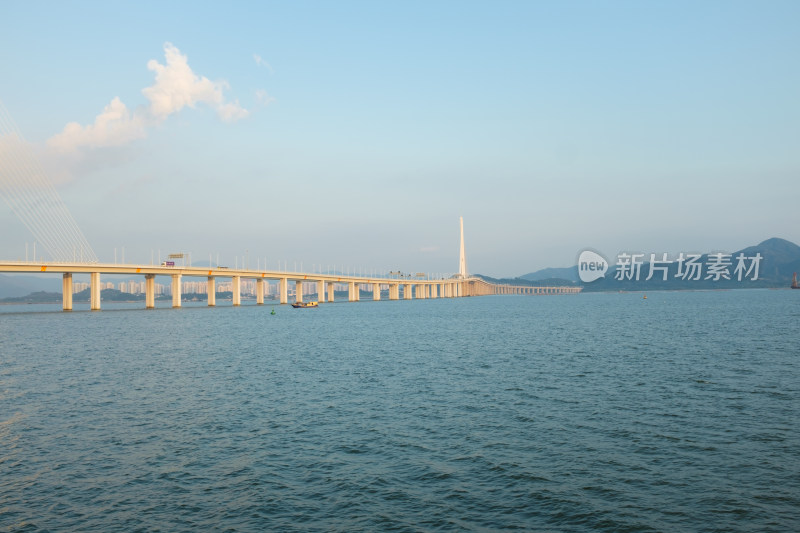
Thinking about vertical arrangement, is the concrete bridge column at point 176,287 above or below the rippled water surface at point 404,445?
above

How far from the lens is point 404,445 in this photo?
2227 centimetres

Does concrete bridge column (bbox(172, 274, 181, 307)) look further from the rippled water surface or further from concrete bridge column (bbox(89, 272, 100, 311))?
the rippled water surface

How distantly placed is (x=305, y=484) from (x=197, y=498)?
317 centimetres

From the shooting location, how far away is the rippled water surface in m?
15.8

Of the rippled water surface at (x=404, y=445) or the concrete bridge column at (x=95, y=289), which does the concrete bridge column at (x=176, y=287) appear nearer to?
the concrete bridge column at (x=95, y=289)

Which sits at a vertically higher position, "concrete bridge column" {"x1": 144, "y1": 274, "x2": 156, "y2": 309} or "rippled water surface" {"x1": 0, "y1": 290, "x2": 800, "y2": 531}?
"concrete bridge column" {"x1": 144, "y1": 274, "x2": 156, "y2": 309}

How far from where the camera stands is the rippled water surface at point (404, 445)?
15828 mm

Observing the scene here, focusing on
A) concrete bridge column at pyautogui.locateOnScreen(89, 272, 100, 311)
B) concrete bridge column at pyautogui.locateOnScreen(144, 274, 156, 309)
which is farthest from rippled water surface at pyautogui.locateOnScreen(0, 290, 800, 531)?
concrete bridge column at pyautogui.locateOnScreen(144, 274, 156, 309)

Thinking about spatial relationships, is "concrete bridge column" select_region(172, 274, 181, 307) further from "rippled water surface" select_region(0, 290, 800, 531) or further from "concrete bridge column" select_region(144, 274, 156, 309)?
"rippled water surface" select_region(0, 290, 800, 531)

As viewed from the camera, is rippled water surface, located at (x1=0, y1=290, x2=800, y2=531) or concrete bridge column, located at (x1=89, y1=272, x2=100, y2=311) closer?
rippled water surface, located at (x1=0, y1=290, x2=800, y2=531)

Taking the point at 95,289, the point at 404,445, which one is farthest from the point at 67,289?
the point at 404,445

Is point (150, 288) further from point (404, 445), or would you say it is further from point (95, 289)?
point (404, 445)

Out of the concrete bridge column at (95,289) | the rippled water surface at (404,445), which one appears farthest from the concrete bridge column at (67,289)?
the rippled water surface at (404,445)

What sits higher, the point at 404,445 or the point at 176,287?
the point at 176,287
